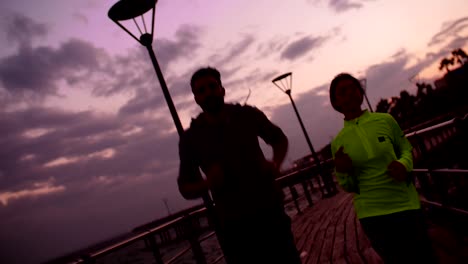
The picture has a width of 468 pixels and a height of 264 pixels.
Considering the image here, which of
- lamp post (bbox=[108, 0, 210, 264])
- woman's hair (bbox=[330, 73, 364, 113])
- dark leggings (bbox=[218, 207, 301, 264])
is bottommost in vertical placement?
dark leggings (bbox=[218, 207, 301, 264])

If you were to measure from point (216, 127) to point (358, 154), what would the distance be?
2.52 feet

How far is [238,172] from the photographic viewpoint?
1.76 metres

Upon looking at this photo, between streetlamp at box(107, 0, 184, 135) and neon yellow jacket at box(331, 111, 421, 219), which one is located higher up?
streetlamp at box(107, 0, 184, 135)

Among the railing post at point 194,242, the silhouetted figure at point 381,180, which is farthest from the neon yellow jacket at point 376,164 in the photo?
the railing post at point 194,242

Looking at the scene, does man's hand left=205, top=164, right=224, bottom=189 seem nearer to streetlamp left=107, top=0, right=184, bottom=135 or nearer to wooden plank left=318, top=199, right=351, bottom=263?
streetlamp left=107, top=0, right=184, bottom=135

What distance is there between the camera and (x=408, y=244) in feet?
5.81

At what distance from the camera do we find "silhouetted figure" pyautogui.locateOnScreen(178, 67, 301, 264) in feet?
5.65

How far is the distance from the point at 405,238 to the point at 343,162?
18.3 inches

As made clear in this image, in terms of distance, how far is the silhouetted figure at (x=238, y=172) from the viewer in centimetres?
172

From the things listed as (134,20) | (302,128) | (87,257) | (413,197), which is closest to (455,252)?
(413,197)

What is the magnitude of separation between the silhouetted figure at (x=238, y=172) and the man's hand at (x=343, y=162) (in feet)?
0.99

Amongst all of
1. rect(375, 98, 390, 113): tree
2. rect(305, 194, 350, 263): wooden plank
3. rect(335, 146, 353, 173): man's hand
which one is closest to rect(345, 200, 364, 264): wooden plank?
rect(305, 194, 350, 263): wooden plank

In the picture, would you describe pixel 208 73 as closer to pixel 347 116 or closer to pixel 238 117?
pixel 238 117

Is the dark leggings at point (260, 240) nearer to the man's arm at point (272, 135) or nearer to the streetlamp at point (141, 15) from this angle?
the man's arm at point (272, 135)
